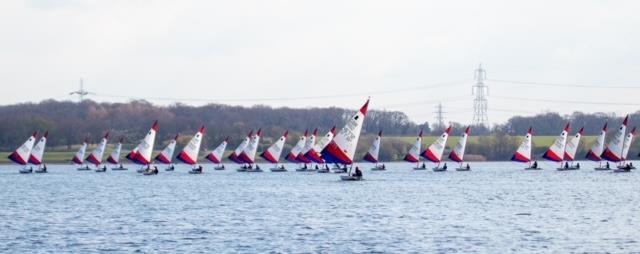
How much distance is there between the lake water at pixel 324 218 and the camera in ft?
162

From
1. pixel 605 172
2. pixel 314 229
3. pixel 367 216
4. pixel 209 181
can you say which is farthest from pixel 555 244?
pixel 605 172

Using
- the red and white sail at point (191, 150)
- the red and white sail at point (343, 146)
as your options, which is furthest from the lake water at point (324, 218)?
the red and white sail at point (191, 150)

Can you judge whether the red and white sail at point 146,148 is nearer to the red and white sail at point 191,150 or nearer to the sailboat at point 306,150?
the red and white sail at point 191,150

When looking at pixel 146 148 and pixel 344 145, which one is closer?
pixel 344 145

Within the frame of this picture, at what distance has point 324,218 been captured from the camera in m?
61.7

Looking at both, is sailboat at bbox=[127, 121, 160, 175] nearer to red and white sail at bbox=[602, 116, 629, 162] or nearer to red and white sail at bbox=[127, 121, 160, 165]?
red and white sail at bbox=[127, 121, 160, 165]

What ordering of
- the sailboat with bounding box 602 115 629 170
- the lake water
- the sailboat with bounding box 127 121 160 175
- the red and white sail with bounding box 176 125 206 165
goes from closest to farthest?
the lake water → the sailboat with bounding box 127 121 160 175 → the sailboat with bounding box 602 115 629 170 → the red and white sail with bounding box 176 125 206 165

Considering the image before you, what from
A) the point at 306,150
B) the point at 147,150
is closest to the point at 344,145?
the point at 147,150

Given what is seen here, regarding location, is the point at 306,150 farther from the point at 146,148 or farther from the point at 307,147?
the point at 146,148

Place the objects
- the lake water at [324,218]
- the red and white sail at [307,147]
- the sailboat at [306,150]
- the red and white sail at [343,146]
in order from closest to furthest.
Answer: the lake water at [324,218] < the red and white sail at [343,146] < the red and white sail at [307,147] < the sailboat at [306,150]

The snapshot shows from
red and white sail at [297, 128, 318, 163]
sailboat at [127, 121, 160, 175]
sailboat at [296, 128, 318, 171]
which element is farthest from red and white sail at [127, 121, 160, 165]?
sailboat at [296, 128, 318, 171]

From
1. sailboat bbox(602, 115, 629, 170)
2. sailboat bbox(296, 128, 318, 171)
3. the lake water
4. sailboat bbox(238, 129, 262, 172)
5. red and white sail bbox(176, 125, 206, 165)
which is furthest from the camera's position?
sailboat bbox(238, 129, 262, 172)

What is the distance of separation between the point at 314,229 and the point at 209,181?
2210 inches

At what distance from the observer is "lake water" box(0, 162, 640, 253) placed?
49.3 m
